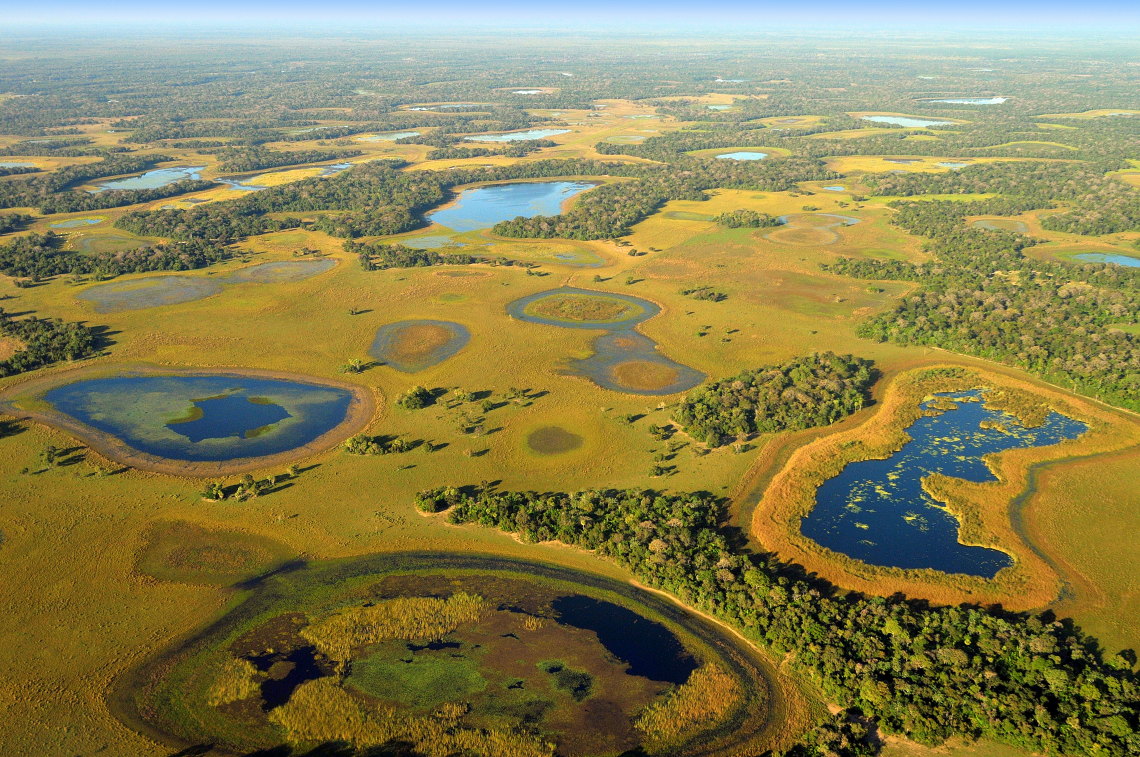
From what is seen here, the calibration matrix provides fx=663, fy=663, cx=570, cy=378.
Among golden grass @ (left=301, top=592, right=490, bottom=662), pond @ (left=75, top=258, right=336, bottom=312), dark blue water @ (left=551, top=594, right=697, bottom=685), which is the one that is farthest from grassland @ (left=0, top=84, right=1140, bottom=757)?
golden grass @ (left=301, top=592, right=490, bottom=662)

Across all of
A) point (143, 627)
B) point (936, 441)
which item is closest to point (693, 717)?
point (143, 627)

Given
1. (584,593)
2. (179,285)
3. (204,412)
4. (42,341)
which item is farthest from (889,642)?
(179,285)

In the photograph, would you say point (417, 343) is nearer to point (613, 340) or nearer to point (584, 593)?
point (613, 340)

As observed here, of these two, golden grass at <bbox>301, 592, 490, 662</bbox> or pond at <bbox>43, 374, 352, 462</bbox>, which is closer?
golden grass at <bbox>301, 592, 490, 662</bbox>

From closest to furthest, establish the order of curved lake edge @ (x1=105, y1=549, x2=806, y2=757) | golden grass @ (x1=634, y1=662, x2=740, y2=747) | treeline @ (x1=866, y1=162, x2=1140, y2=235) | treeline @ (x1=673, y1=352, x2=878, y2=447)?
curved lake edge @ (x1=105, y1=549, x2=806, y2=757) → golden grass @ (x1=634, y1=662, x2=740, y2=747) → treeline @ (x1=673, y1=352, x2=878, y2=447) → treeline @ (x1=866, y1=162, x2=1140, y2=235)

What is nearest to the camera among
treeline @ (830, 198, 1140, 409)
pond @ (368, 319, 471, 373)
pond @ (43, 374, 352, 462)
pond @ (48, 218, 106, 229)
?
pond @ (43, 374, 352, 462)

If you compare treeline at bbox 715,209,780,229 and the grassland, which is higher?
treeline at bbox 715,209,780,229

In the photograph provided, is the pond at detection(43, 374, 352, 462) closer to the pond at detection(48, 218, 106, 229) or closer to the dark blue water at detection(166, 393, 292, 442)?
the dark blue water at detection(166, 393, 292, 442)

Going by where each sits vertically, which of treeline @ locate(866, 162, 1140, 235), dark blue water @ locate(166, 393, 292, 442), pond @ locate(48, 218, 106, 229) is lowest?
dark blue water @ locate(166, 393, 292, 442)
